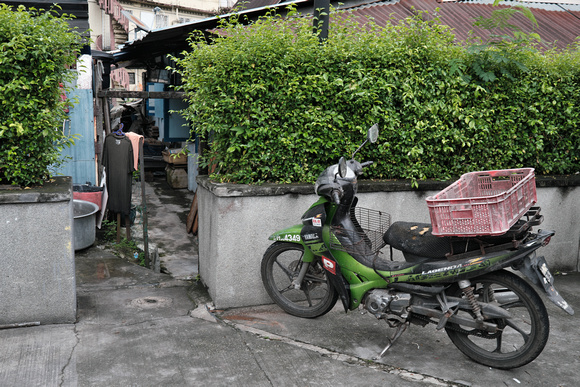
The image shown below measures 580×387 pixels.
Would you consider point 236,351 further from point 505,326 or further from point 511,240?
point 511,240

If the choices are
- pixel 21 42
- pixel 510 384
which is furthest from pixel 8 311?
pixel 510 384

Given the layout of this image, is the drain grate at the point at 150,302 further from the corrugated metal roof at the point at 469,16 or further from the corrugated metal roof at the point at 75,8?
the corrugated metal roof at the point at 469,16

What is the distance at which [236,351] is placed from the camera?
4164mm

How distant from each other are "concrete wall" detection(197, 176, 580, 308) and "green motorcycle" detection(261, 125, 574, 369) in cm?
24

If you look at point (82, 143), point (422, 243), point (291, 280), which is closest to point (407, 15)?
point (82, 143)

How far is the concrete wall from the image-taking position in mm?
4957

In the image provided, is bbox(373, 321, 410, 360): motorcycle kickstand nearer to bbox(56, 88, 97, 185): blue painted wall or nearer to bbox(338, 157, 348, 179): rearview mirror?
bbox(338, 157, 348, 179): rearview mirror

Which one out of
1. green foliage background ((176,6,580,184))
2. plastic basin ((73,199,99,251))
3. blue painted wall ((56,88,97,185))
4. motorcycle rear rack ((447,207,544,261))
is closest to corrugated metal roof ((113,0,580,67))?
blue painted wall ((56,88,97,185))

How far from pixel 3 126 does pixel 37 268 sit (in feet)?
4.14

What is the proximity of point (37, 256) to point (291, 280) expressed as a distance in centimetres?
231

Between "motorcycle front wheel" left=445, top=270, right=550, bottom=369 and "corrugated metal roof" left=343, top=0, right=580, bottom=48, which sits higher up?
"corrugated metal roof" left=343, top=0, right=580, bottom=48

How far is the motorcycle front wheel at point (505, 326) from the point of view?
3.71 m

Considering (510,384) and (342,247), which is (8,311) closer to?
(342,247)

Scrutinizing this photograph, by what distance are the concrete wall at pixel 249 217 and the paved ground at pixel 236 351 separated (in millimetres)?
268
